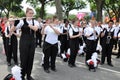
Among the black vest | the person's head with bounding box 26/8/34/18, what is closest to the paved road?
the black vest

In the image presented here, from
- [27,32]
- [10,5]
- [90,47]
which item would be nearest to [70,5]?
[10,5]

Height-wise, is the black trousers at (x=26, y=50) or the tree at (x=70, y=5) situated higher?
the black trousers at (x=26, y=50)

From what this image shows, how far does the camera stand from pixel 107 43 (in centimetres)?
1225

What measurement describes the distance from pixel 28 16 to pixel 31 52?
928 millimetres

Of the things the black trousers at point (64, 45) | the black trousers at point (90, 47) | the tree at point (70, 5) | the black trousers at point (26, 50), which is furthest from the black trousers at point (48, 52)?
the tree at point (70, 5)

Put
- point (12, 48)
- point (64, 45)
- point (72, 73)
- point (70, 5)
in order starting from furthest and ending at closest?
point (70, 5), point (64, 45), point (12, 48), point (72, 73)

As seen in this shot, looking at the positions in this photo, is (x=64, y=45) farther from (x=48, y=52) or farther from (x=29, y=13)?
(x=29, y=13)

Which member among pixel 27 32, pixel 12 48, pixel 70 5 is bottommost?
pixel 70 5

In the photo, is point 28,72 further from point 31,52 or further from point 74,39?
point 74,39

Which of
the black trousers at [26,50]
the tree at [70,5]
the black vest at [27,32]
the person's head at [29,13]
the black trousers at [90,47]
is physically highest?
the person's head at [29,13]

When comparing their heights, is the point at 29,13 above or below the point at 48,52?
above

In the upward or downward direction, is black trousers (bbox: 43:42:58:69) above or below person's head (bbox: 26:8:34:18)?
below

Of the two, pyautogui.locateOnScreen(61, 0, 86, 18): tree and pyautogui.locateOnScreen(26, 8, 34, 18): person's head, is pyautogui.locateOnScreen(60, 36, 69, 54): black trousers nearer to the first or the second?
pyautogui.locateOnScreen(26, 8, 34, 18): person's head

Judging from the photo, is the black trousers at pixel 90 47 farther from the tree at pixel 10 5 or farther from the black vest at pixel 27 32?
the tree at pixel 10 5
